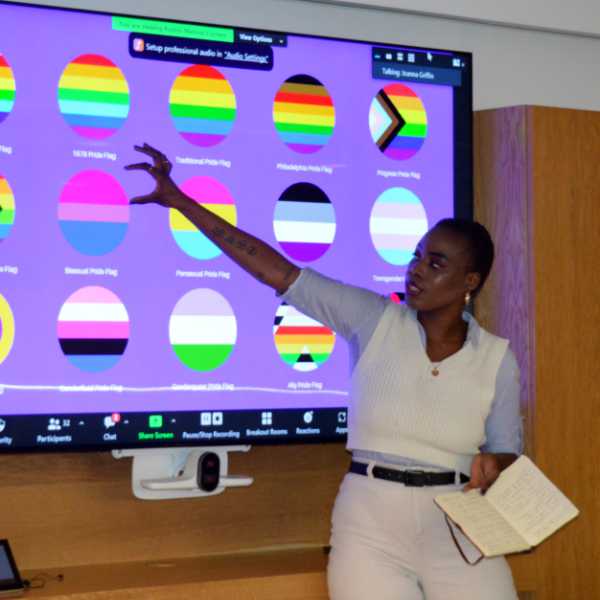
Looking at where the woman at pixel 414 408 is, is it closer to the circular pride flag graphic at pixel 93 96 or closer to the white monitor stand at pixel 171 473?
the circular pride flag graphic at pixel 93 96

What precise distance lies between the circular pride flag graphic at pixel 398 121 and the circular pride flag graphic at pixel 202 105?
458 mm

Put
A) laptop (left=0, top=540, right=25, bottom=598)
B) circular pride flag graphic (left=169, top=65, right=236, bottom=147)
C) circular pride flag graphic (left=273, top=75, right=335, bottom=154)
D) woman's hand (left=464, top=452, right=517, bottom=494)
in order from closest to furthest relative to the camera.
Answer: woman's hand (left=464, top=452, right=517, bottom=494)
laptop (left=0, top=540, right=25, bottom=598)
circular pride flag graphic (left=169, top=65, right=236, bottom=147)
circular pride flag graphic (left=273, top=75, right=335, bottom=154)

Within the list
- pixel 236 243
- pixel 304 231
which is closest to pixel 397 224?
pixel 304 231

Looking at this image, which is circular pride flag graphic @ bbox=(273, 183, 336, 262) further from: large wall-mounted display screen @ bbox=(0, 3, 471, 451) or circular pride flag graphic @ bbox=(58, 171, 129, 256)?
circular pride flag graphic @ bbox=(58, 171, 129, 256)

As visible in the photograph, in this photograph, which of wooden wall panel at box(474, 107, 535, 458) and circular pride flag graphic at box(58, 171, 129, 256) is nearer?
circular pride flag graphic at box(58, 171, 129, 256)

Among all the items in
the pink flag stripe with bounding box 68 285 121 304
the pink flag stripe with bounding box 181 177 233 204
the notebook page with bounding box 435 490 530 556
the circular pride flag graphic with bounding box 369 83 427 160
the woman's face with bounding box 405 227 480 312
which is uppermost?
the circular pride flag graphic with bounding box 369 83 427 160

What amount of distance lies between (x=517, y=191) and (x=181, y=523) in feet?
4.68

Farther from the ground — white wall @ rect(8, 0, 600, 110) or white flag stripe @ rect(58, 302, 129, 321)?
white wall @ rect(8, 0, 600, 110)

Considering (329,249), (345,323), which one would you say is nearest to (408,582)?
(345,323)

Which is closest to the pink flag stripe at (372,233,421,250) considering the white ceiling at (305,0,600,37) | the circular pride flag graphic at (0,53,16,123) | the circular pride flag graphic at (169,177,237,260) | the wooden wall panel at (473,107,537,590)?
the wooden wall panel at (473,107,537,590)

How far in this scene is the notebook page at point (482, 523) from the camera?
2.19 metres

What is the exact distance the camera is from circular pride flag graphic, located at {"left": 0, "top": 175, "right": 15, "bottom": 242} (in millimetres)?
2746

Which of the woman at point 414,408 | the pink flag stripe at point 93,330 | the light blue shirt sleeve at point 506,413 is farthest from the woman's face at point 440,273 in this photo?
the pink flag stripe at point 93,330

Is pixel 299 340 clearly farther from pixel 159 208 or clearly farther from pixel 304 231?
pixel 159 208
